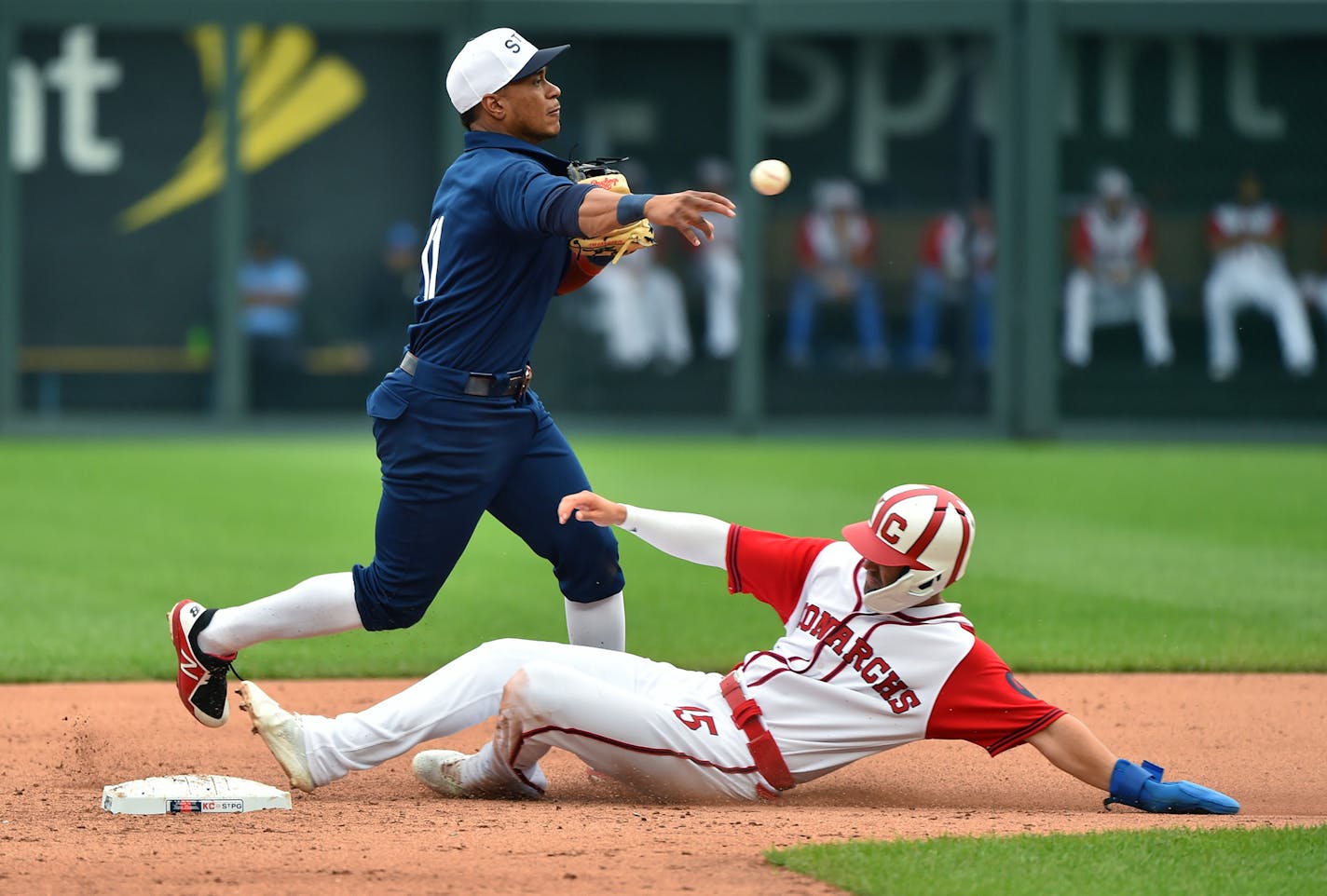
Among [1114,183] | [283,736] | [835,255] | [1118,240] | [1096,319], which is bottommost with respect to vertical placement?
[283,736]

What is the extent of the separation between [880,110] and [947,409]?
116 inches

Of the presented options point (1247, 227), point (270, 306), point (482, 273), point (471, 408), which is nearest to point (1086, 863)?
point (471, 408)

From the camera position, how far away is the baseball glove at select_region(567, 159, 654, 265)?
4859 millimetres

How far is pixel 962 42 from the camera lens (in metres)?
17.8

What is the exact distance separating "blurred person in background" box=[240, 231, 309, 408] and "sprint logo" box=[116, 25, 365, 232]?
31.3 inches

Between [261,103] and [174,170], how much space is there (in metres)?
1.04

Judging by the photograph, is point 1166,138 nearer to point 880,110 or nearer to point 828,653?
point 880,110

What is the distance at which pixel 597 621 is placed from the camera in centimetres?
548

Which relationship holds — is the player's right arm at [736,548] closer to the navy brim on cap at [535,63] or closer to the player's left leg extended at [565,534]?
→ the player's left leg extended at [565,534]

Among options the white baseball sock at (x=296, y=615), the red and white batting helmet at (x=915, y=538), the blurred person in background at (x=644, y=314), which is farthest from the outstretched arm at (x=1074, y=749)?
the blurred person in background at (x=644, y=314)

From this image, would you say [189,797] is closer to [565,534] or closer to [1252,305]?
[565,534]

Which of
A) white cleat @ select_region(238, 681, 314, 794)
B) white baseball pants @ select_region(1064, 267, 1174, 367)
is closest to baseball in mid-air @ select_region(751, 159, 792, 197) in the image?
white cleat @ select_region(238, 681, 314, 794)

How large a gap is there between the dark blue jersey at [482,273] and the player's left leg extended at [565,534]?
0.81 ft

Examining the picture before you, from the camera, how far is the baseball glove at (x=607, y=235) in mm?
4859
